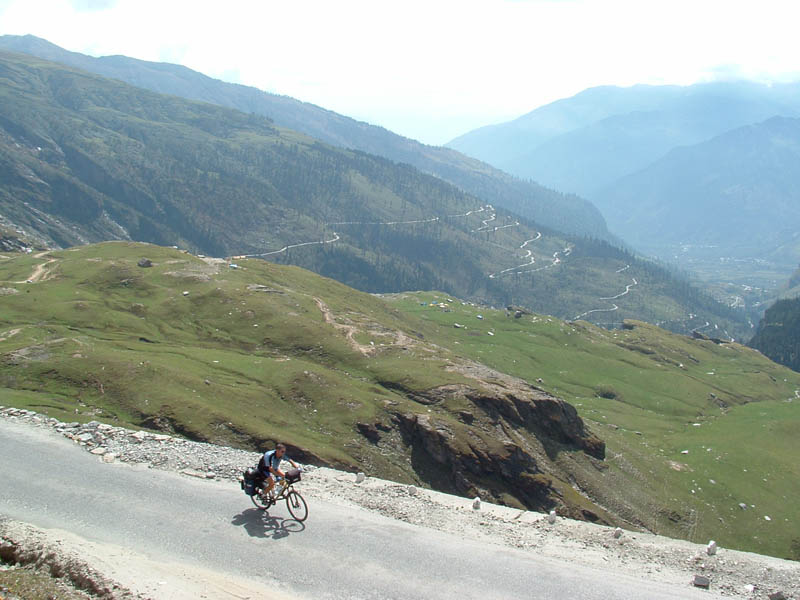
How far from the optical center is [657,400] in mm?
146000

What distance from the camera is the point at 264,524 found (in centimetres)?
2830

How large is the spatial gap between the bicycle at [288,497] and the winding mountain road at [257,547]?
2.01 ft

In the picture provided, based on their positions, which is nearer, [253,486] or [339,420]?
[253,486]

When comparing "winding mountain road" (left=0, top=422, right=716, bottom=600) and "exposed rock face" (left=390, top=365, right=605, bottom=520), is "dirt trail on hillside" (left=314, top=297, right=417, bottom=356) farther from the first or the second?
"winding mountain road" (left=0, top=422, right=716, bottom=600)

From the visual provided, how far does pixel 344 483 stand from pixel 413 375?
4239 centimetres

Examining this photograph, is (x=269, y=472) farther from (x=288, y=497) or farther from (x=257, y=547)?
(x=257, y=547)

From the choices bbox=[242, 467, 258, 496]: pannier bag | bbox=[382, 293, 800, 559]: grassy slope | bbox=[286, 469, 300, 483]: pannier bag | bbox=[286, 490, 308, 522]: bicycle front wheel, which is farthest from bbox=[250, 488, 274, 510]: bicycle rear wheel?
bbox=[382, 293, 800, 559]: grassy slope

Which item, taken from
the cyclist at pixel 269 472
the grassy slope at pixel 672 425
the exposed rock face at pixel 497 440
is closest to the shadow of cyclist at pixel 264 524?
the cyclist at pixel 269 472

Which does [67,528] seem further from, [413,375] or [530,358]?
[530,358]

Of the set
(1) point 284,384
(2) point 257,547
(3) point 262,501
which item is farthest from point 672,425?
(2) point 257,547

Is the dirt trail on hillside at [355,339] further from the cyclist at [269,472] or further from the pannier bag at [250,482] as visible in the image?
the pannier bag at [250,482]

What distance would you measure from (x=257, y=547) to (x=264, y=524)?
6.49 feet

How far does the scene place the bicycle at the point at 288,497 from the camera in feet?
95.5

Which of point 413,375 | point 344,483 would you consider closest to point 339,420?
point 413,375
